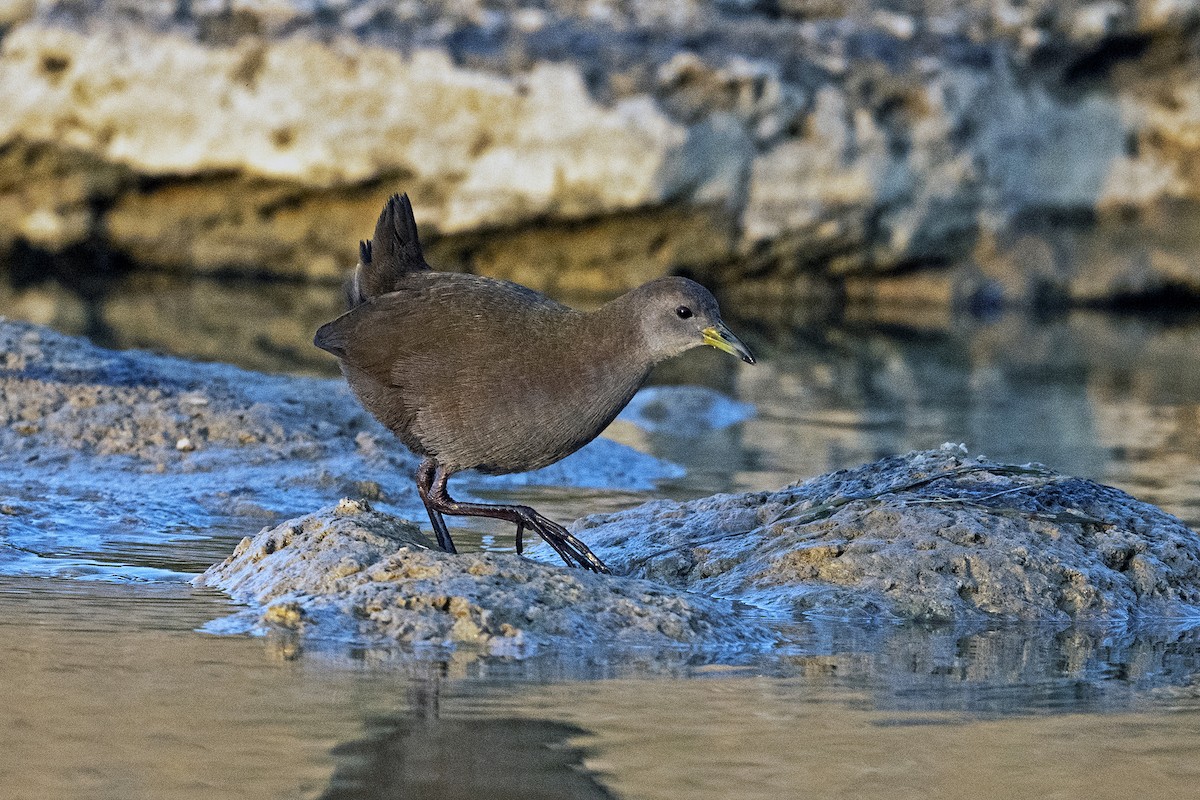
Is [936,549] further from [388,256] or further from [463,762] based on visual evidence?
[463,762]

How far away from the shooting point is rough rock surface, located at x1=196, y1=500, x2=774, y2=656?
4.44 m

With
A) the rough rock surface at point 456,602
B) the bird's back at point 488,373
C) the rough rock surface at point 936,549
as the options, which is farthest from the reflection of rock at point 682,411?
the rough rock surface at point 456,602

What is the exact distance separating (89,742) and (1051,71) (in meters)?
14.7

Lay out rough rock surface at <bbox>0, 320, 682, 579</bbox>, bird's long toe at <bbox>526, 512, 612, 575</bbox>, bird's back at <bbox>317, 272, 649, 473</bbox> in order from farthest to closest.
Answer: rough rock surface at <bbox>0, 320, 682, 579</bbox> → bird's long toe at <bbox>526, 512, 612, 575</bbox> → bird's back at <bbox>317, 272, 649, 473</bbox>

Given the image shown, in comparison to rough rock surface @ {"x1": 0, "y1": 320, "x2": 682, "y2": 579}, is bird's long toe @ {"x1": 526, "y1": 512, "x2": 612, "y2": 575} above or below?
below

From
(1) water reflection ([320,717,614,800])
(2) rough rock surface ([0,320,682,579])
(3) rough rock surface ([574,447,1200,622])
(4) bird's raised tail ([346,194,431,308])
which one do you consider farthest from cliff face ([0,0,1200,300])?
(1) water reflection ([320,717,614,800])

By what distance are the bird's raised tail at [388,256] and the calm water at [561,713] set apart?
983mm

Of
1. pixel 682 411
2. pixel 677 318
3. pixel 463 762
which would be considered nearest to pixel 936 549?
pixel 677 318

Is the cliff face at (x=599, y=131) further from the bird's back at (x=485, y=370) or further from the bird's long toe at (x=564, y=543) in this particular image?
the bird's long toe at (x=564, y=543)

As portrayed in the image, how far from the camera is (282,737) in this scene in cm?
347

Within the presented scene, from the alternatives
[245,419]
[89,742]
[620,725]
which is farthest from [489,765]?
[245,419]

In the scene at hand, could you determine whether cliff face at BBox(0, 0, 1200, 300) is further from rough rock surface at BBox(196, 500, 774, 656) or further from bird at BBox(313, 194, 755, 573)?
rough rock surface at BBox(196, 500, 774, 656)

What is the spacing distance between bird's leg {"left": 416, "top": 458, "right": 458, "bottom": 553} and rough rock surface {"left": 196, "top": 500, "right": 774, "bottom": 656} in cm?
23

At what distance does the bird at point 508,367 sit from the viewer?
16.4ft
